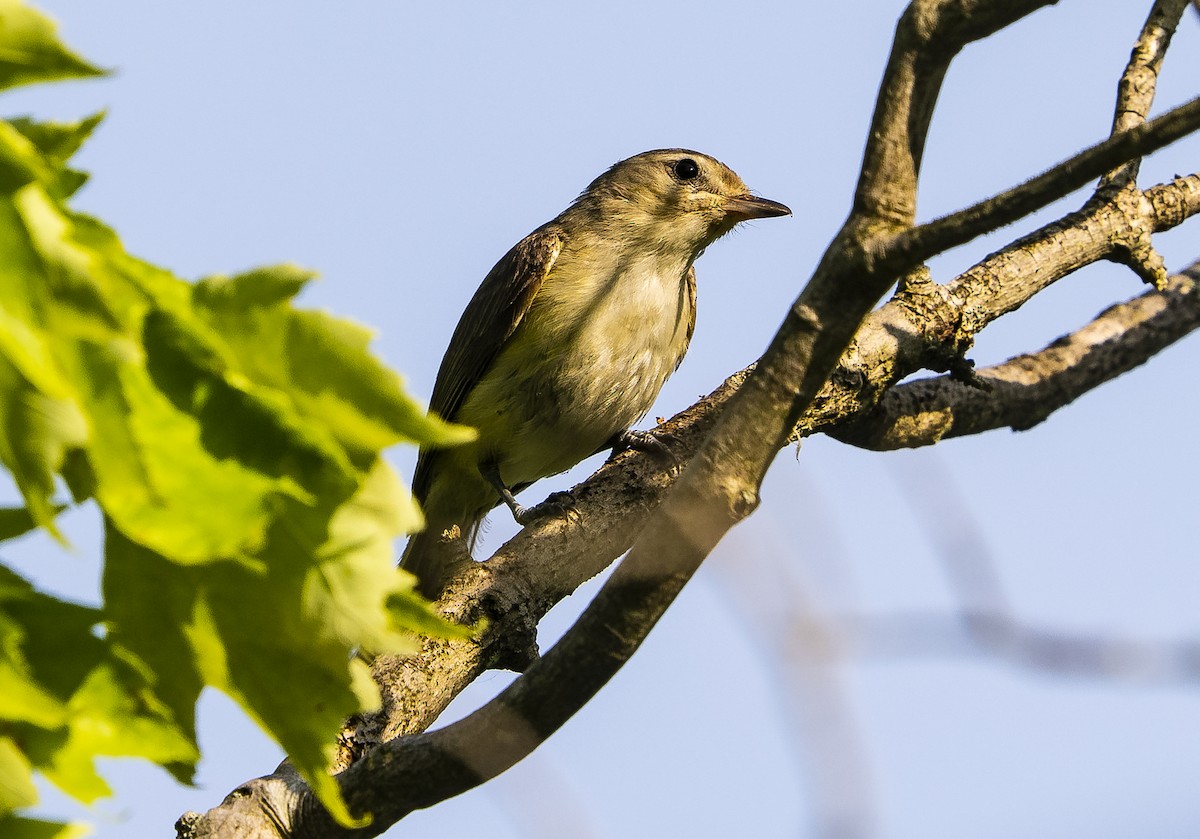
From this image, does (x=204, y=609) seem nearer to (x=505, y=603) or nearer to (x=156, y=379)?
(x=156, y=379)

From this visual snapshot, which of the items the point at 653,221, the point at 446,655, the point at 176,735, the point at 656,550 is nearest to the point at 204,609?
the point at 176,735

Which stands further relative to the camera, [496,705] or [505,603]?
[505,603]

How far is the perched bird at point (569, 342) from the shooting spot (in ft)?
23.2

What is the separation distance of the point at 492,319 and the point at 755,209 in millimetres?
1661

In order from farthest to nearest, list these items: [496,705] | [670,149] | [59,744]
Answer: [670,149] → [496,705] → [59,744]

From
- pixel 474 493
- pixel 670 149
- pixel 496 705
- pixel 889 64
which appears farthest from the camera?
pixel 670 149

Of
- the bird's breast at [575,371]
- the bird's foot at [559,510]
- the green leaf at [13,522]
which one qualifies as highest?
the bird's breast at [575,371]

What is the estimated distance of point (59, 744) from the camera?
74.2 inches

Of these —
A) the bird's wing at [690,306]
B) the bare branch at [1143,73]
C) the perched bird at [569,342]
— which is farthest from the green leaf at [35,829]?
the bird's wing at [690,306]

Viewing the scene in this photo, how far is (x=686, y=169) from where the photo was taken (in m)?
8.13

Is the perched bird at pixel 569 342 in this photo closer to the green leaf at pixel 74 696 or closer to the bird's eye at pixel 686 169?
the bird's eye at pixel 686 169

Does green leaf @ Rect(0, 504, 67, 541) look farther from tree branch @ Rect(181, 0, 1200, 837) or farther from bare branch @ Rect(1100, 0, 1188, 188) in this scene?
bare branch @ Rect(1100, 0, 1188, 188)

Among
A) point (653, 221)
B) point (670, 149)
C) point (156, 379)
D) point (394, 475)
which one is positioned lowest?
point (394, 475)

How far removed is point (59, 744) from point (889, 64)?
6.22ft
